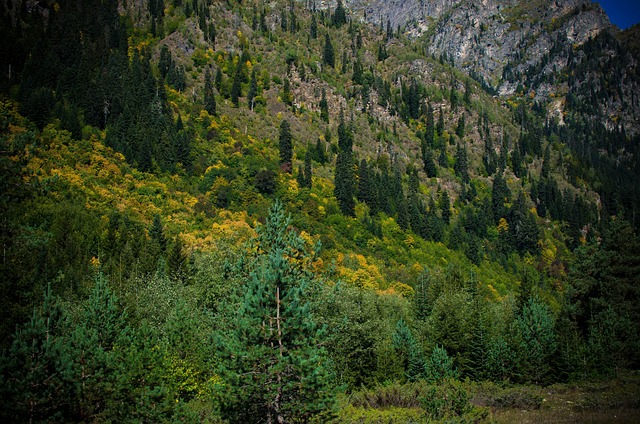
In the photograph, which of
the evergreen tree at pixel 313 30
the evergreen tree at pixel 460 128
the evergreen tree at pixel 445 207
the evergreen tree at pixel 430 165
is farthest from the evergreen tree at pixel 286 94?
the evergreen tree at pixel 460 128

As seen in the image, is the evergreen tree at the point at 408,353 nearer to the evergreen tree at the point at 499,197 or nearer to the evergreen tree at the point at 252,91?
the evergreen tree at the point at 252,91

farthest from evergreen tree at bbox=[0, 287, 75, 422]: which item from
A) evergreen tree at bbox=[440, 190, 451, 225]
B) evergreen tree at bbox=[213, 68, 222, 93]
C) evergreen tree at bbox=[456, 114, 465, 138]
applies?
evergreen tree at bbox=[456, 114, 465, 138]

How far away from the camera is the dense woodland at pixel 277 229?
21.7m

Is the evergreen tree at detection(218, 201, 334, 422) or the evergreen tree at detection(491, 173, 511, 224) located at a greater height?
the evergreen tree at detection(491, 173, 511, 224)

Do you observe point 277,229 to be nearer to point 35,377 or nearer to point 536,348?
point 35,377

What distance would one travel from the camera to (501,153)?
151875 mm

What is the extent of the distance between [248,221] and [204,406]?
168 ft

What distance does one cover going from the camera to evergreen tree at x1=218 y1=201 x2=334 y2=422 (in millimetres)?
17859

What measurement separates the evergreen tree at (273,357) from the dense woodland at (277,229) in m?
0.11

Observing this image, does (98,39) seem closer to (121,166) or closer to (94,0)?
(94,0)

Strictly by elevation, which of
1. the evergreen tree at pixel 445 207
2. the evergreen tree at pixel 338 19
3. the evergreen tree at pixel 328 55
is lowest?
the evergreen tree at pixel 445 207

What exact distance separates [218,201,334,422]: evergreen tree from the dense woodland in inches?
4.4

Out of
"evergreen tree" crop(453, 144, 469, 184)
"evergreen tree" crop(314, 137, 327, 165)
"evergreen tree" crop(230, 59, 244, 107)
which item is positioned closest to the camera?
"evergreen tree" crop(230, 59, 244, 107)

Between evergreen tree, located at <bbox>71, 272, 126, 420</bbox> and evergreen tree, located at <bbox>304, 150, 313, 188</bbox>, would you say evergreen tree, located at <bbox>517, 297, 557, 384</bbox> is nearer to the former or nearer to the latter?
evergreen tree, located at <bbox>71, 272, 126, 420</bbox>
